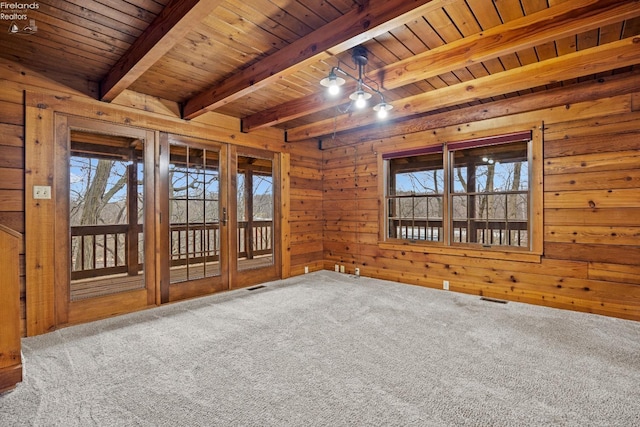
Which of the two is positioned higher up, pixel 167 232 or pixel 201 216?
pixel 201 216

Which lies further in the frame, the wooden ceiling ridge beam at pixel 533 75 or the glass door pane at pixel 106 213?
the glass door pane at pixel 106 213

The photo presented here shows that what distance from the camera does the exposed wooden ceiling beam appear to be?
3.08 m

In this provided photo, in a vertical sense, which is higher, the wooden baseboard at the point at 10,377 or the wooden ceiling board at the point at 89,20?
the wooden ceiling board at the point at 89,20

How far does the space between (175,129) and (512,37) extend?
350 centimetres

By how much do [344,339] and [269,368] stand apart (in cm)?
73

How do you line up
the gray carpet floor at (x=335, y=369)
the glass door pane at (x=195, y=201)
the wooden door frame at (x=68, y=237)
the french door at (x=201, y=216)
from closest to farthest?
the gray carpet floor at (x=335, y=369), the wooden door frame at (x=68, y=237), the french door at (x=201, y=216), the glass door pane at (x=195, y=201)

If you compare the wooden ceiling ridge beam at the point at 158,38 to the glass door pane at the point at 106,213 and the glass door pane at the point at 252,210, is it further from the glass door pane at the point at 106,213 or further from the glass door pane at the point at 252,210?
the glass door pane at the point at 252,210

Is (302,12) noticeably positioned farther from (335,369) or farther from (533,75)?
(335,369)

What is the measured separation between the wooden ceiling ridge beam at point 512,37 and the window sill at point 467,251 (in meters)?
2.32

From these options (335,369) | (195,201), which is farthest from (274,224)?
(335,369)

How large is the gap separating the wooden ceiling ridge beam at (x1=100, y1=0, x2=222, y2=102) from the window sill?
374cm

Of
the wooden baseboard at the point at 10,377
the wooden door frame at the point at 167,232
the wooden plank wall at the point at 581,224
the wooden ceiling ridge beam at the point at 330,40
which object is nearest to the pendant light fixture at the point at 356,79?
the wooden ceiling ridge beam at the point at 330,40

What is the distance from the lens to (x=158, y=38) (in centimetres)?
207

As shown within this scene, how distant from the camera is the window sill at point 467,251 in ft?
11.7
